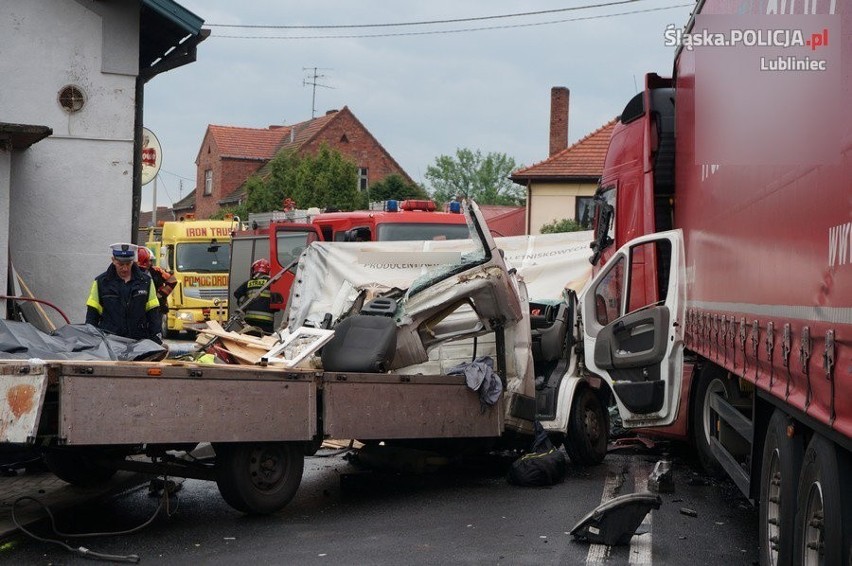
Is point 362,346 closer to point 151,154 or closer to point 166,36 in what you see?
point 166,36

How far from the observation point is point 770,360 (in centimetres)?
536

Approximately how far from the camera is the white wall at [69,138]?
14016 millimetres

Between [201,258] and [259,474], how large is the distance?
2066cm

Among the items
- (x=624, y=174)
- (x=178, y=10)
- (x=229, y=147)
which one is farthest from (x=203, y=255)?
(x=229, y=147)

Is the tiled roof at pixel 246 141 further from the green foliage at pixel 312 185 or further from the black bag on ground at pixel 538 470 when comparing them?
the black bag on ground at pixel 538 470

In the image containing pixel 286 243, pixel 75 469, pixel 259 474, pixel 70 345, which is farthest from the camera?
pixel 286 243

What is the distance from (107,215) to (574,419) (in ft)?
22.4

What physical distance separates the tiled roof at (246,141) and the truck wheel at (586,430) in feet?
196

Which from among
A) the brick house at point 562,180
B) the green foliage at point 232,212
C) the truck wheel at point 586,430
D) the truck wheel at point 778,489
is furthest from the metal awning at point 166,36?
the green foliage at point 232,212

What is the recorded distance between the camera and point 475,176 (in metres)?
104

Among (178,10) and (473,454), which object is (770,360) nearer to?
(473,454)

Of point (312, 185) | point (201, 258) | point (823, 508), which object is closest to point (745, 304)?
point (823, 508)

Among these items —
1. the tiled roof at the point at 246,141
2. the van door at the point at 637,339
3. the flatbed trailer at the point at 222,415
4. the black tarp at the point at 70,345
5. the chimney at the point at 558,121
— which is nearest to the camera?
the flatbed trailer at the point at 222,415

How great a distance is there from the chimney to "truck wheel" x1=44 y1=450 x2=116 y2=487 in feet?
138
